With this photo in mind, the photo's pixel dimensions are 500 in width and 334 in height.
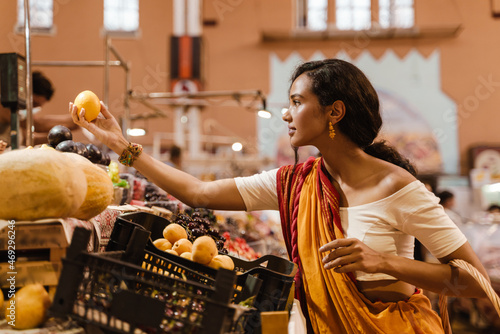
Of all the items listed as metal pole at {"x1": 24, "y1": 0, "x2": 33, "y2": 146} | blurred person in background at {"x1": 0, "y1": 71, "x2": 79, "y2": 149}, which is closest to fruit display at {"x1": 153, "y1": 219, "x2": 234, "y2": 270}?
metal pole at {"x1": 24, "y1": 0, "x2": 33, "y2": 146}

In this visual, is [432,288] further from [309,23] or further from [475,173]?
[309,23]

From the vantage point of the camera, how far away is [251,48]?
11898mm

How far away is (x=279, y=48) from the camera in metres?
11.9

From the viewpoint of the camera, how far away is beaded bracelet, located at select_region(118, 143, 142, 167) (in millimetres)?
1680

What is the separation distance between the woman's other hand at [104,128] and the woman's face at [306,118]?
2.03 ft

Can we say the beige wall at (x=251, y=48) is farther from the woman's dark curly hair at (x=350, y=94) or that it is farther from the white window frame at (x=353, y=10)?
the woman's dark curly hair at (x=350, y=94)

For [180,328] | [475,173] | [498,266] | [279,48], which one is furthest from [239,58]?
[180,328]

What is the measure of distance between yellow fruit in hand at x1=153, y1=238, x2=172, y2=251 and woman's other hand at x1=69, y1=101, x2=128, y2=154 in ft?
1.27

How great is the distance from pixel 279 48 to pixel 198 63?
2421 millimetres

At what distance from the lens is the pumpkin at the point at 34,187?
1.05 m

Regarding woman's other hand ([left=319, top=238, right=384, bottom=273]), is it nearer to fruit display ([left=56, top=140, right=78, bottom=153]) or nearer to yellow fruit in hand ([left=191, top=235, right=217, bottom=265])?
yellow fruit in hand ([left=191, top=235, right=217, bottom=265])

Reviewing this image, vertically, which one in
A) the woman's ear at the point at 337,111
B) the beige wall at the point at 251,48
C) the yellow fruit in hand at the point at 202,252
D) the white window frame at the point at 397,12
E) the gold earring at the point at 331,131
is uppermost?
the white window frame at the point at 397,12

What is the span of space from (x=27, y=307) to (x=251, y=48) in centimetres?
1143

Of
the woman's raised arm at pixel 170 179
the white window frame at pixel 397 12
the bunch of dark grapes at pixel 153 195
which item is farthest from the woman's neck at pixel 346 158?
the white window frame at pixel 397 12
